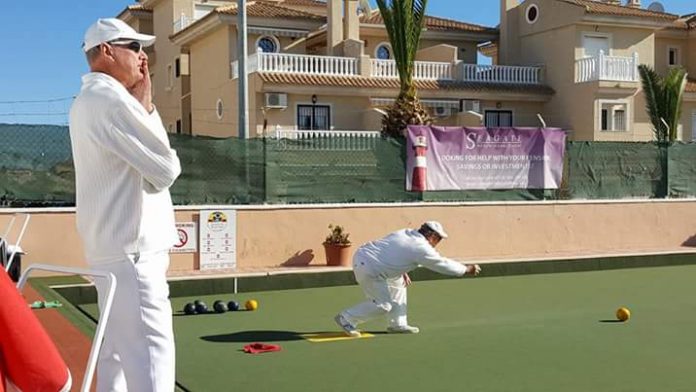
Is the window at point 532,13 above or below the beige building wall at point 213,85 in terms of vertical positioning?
above

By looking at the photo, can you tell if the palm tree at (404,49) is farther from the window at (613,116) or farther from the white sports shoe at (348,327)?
the white sports shoe at (348,327)

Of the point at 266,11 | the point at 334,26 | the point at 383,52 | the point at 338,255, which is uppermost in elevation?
the point at 266,11

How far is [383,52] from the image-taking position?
32.9 meters

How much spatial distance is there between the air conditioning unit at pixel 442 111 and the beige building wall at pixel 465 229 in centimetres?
1504

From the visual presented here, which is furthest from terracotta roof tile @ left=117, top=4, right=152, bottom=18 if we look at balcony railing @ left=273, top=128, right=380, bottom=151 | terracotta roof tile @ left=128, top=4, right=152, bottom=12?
balcony railing @ left=273, top=128, right=380, bottom=151

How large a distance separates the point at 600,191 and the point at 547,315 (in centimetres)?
710

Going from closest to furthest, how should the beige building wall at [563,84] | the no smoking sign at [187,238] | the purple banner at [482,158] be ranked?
the no smoking sign at [187,238], the purple banner at [482,158], the beige building wall at [563,84]

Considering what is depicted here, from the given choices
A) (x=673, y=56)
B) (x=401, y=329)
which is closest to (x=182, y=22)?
(x=673, y=56)

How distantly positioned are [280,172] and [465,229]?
330 cm

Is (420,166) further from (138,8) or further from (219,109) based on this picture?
(138,8)

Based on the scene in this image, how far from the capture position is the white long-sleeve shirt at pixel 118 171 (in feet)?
10.5

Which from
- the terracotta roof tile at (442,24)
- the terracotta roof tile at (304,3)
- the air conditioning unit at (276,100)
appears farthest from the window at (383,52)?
the air conditioning unit at (276,100)

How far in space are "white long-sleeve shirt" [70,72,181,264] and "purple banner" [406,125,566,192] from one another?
36.3 feet

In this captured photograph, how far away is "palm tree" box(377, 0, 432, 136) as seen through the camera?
22.5m
